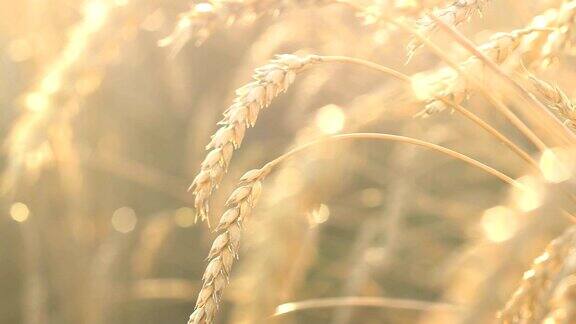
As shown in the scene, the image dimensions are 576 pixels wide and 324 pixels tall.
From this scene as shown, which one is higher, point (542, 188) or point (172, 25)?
point (172, 25)

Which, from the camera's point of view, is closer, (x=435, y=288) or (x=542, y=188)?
(x=542, y=188)

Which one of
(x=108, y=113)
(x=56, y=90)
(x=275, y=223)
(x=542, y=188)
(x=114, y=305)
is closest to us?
(x=542, y=188)

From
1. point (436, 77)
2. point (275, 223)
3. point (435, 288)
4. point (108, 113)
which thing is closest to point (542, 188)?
point (436, 77)

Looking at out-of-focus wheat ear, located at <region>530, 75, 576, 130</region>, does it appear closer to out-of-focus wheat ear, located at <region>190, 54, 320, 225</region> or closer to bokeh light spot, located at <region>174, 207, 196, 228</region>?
out-of-focus wheat ear, located at <region>190, 54, 320, 225</region>

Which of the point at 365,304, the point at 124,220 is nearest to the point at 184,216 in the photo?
the point at 124,220

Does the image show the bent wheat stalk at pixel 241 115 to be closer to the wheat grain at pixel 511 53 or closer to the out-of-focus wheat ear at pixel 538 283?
the wheat grain at pixel 511 53

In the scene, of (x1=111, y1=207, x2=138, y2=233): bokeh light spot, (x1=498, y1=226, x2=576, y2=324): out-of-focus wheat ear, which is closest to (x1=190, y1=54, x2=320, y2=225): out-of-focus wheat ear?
(x1=498, y1=226, x2=576, y2=324): out-of-focus wheat ear

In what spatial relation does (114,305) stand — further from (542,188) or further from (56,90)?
(542,188)

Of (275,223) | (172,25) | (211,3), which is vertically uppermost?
(172,25)

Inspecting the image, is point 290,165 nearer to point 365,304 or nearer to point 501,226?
point 365,304
